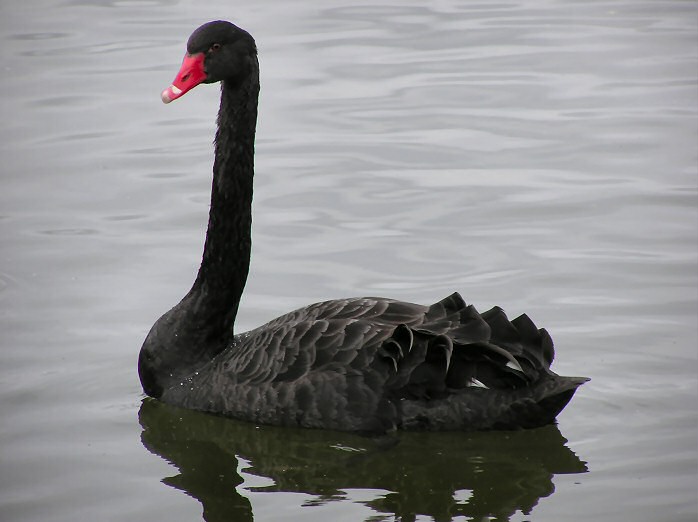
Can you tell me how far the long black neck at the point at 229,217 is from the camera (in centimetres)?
692

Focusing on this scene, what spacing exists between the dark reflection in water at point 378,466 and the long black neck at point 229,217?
0.69 meters

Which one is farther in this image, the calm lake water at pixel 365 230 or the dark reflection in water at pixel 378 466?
the calm lake water at pixel 365 230

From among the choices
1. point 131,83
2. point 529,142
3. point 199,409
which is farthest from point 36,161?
point 199,409

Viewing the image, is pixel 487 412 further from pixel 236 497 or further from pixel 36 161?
pixel 36 161

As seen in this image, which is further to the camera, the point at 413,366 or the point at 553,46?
the point at 553,46

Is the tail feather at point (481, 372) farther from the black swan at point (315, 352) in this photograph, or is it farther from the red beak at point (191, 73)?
the red beak at point (191, 73)

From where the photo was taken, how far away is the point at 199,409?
21.9 feet

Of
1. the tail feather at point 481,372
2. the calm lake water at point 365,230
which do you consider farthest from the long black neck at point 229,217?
the tail feather at point 481,372

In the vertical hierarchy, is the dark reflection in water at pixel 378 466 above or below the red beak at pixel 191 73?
below

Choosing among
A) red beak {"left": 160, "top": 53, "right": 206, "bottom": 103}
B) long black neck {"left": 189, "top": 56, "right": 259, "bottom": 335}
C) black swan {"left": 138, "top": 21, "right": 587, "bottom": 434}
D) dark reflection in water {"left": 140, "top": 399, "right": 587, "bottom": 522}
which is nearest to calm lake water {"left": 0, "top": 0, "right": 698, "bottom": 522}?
dark reflection in water {"left": 140, "top": 399, "right": 587, "bottom": 522}

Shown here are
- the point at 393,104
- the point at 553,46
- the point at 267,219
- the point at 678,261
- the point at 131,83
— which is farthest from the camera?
the point at 553,46

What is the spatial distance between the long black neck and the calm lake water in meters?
0.61

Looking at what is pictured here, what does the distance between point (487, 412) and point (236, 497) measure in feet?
3.95

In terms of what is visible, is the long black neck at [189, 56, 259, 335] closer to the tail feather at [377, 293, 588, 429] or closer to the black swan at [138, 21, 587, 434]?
the black swan at [138, 21, 587, 434]
